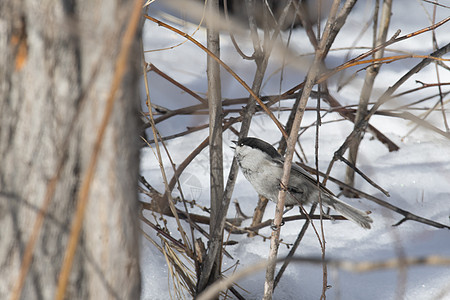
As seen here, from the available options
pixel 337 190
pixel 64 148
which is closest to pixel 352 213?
pixel 337 190

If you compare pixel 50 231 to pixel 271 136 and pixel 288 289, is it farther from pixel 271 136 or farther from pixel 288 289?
pixel 271 136

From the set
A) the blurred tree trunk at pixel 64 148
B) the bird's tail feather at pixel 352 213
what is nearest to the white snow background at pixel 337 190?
the bird's tail feather at pixel 352 213

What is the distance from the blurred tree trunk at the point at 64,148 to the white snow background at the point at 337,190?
0.39 meters

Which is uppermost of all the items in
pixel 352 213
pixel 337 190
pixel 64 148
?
pixel 337 190

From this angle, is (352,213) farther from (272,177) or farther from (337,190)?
(337,190)

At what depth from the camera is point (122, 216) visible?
526mm

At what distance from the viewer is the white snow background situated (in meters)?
1.37

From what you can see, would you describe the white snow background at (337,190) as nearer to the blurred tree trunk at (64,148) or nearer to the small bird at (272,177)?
the small bird at (272,177)

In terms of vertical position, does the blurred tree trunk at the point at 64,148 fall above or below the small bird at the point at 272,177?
below

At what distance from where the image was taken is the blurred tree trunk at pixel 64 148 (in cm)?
48

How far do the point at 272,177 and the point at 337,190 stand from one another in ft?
1.92

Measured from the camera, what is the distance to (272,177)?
4.83 feet

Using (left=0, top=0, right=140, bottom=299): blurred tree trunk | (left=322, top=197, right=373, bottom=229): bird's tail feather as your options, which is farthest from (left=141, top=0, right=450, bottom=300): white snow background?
(left=0, top=0, right=140, bottom=299): blurred tree trunk

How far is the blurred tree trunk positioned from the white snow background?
39 centimetres
